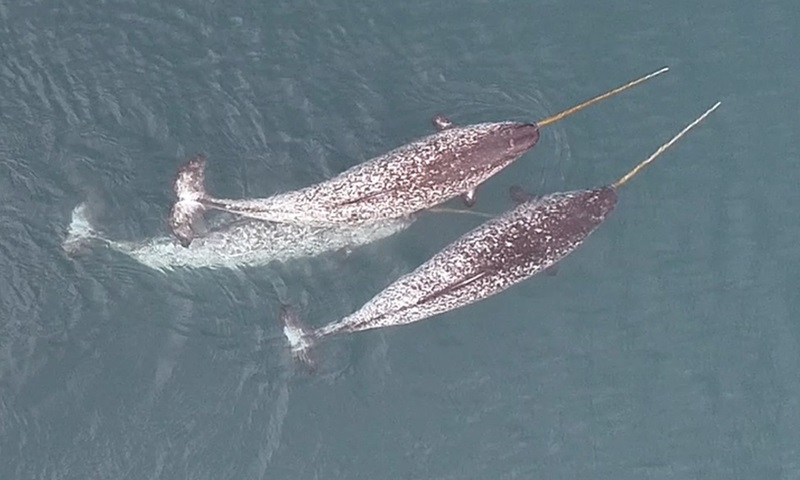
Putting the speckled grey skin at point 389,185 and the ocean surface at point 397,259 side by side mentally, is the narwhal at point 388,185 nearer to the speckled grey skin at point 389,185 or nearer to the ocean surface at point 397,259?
the speckled grey skin at point 389,185

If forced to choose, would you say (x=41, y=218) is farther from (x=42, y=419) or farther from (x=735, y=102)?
(x=735, y=102)

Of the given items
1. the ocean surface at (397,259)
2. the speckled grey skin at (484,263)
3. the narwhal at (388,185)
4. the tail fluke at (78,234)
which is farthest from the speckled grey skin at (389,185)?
the tail fluke at (78,234)

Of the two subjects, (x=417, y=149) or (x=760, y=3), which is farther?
(x=760, y=3)

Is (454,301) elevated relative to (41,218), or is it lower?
lower

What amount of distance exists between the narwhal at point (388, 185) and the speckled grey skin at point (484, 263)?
0.80 meters

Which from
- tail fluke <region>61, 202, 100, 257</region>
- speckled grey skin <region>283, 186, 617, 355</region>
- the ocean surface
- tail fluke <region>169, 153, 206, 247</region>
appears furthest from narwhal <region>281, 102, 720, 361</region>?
tail fluke <region>61, 202, 100, 257</region>

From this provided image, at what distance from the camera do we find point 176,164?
15930 millimetres

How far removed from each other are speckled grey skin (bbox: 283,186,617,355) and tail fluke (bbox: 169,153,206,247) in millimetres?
1857

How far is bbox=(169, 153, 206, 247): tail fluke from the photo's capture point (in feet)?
50.1

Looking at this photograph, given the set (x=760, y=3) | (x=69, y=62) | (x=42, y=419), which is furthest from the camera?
(x=760, y=3)

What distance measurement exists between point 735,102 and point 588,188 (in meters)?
2.80

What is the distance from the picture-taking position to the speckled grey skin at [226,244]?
1555 cm

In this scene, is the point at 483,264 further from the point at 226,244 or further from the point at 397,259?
the point at 226,244

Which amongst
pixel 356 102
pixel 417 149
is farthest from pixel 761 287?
pixel 356 102
